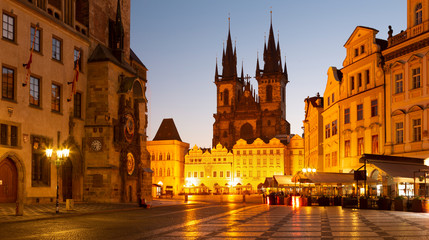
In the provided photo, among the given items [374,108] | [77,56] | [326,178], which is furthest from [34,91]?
[374,108]

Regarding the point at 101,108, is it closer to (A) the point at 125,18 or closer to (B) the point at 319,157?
(A) the point at 125,18

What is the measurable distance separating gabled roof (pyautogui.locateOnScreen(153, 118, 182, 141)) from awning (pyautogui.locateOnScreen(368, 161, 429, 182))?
284 feet

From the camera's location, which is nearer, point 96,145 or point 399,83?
point 96,145

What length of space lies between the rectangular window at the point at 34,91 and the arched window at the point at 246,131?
101 m

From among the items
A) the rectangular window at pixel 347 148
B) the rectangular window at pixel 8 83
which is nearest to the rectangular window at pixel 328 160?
the rectangular window at pixel 347 148

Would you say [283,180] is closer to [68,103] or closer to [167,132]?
[68,103]

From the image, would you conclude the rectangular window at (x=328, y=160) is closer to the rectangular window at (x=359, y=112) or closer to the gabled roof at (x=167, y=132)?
the rectangular window at (x=359, y=112)

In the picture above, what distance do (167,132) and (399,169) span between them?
88.0 meters

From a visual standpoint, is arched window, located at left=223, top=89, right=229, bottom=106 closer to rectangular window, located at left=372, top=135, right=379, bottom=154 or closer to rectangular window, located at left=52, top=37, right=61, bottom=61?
rectangular window, located at left=372, top=135, right=379, bottom=154

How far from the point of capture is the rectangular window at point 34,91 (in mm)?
32062

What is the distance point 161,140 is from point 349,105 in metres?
73.4

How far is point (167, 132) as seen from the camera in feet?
379

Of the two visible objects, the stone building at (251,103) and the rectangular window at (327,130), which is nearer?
the rectangular window at (327,130)

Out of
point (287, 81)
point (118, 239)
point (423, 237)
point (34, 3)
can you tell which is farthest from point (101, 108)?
point (287, 81)
